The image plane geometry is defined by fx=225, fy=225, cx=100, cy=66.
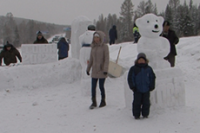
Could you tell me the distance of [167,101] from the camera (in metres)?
4.00

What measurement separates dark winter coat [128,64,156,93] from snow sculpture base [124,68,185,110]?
344 mm

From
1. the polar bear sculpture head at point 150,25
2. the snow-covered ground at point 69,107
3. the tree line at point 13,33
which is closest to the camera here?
the snow-covered ground at point 69,107

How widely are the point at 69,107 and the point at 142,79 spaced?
2.06 m

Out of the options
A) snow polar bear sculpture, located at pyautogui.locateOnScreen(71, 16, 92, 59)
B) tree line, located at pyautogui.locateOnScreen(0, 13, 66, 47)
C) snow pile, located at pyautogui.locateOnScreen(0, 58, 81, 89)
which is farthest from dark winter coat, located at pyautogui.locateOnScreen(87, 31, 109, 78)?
tree line, located at pyautogui.locateOnScreen(0, 13, 66, 47)

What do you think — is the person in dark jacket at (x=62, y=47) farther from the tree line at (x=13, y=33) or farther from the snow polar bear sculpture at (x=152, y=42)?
the tree line at (x=13, y=33)

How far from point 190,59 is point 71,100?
18.6 ft

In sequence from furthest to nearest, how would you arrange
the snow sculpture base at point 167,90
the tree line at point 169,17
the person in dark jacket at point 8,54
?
the tree line at point 169,17, the person in dark jacket at point 8,54, the snow sculpture base at point 167,90

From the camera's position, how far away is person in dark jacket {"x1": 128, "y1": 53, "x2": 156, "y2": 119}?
3629 mm

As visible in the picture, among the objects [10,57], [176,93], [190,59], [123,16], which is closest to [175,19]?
[123,16]

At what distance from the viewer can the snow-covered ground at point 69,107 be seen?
3609mm

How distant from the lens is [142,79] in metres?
3.62

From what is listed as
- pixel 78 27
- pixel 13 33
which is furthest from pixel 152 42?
pixel 13 33

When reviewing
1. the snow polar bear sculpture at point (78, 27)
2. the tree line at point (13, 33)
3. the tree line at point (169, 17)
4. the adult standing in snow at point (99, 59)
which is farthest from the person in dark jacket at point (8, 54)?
the tree line at point (13, 33)

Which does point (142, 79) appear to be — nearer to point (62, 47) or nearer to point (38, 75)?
point (38, 75)
